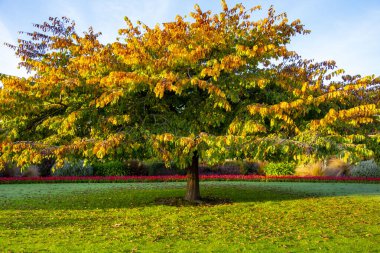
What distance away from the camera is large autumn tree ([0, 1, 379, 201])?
9484 millimetres

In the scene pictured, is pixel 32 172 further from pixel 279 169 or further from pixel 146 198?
pixel 279 169

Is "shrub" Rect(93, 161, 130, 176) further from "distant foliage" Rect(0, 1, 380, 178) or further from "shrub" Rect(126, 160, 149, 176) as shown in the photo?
"distant foliage" Rect(0, 1, 380, 178)

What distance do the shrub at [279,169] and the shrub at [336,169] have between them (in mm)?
2135

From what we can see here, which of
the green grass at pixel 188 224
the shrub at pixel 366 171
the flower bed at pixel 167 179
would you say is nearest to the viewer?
the green grass at pixel 188 224

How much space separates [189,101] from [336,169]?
58.9ft

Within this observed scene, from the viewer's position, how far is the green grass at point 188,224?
26.6 ft

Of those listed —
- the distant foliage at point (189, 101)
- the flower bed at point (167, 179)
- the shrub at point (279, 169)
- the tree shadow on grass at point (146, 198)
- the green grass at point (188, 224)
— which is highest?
the distant foliage at point (189, 101)

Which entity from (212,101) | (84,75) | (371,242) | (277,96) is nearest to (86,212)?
(84,75)

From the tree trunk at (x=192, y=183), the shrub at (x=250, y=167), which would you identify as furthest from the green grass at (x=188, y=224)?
the shrub at (x=250, y=167)

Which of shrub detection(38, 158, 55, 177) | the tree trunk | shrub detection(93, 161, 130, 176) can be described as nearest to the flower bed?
shrub detection(93, 161, 130, 176)

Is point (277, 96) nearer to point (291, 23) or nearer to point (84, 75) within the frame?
point (291, 23)

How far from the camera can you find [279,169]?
26641 mm

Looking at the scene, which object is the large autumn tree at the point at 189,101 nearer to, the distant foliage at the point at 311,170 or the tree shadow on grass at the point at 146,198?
the tree shadow on grass at the point at 146,198

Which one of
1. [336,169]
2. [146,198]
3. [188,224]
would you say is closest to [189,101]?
[188,224]
